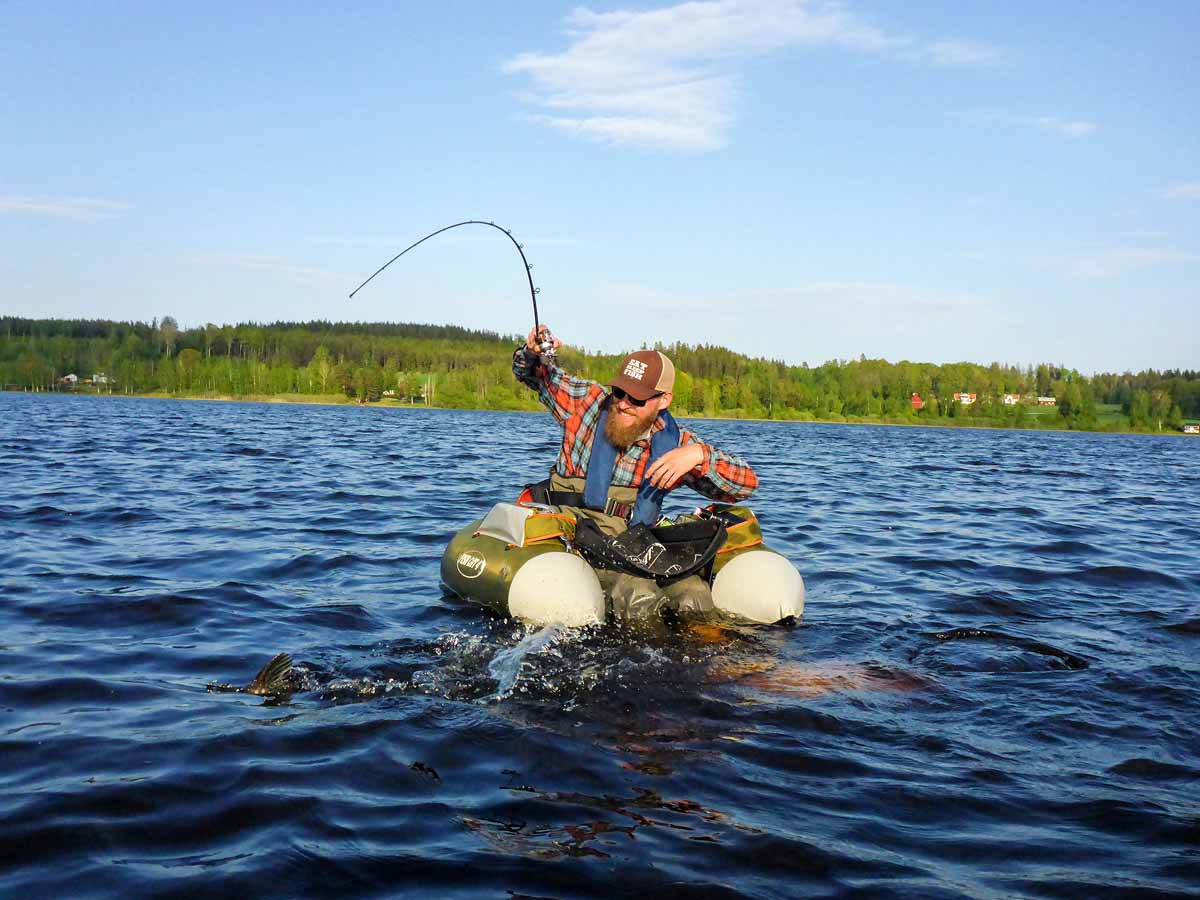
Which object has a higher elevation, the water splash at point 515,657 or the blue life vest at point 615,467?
the blue life vest at point 615,467

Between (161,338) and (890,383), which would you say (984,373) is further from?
(161,338)

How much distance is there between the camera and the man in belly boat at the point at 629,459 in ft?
25.2

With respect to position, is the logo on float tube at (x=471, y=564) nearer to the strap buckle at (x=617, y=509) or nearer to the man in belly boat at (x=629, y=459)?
the man in belly boat at (x=629, y=459)

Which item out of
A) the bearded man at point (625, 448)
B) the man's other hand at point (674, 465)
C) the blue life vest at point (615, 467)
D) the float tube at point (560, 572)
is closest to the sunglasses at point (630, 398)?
the bearded man at point (625, 448)

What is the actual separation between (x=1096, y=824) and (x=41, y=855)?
4395 mm

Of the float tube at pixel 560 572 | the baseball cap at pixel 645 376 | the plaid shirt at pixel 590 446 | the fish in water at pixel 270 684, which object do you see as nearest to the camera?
the fish in water at pixel 270 684

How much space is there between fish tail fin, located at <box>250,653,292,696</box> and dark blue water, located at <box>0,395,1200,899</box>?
0.15m

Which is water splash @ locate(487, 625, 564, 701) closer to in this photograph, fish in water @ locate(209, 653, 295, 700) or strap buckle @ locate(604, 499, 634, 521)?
fish in water @ locate(209, 653, 295, 700)

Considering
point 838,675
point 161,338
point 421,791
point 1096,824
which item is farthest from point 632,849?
point 161,338

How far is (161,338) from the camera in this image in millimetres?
174625

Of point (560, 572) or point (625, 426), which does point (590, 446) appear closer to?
point (625, 426)

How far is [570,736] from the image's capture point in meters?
5.10

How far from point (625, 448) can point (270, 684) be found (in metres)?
3.52

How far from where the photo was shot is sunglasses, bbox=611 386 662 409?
761cm
